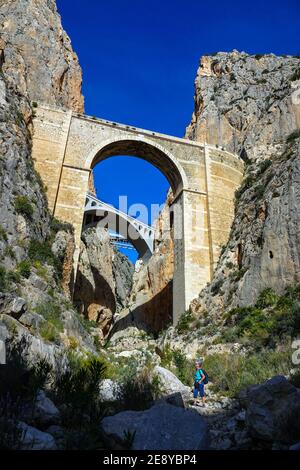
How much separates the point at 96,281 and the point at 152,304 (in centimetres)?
544

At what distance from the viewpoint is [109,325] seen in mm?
31828

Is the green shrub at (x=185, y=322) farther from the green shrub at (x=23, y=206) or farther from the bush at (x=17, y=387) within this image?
the bush at (x=17, y=387)

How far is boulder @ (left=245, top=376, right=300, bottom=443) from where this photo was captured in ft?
12.1

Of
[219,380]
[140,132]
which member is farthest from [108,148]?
[219,380]

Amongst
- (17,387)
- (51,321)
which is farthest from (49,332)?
(17,387)

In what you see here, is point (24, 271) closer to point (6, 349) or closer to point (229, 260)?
point (6, 349)

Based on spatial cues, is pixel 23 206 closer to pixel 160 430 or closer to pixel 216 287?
pixel 216 287

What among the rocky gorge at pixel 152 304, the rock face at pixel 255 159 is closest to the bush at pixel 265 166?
the rock face at pixel 255 159

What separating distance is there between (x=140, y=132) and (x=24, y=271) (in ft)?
40.8

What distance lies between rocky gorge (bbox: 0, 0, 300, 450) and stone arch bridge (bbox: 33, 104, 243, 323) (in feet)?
2.93

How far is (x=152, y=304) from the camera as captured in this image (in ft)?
95.0

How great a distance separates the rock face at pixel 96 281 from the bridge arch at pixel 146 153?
9.93 m

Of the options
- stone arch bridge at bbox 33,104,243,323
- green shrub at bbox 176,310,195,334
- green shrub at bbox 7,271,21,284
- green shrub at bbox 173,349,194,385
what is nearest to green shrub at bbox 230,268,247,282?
stone arch bridge at bbox 33,104,243,323

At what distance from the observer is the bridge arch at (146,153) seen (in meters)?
20.6
